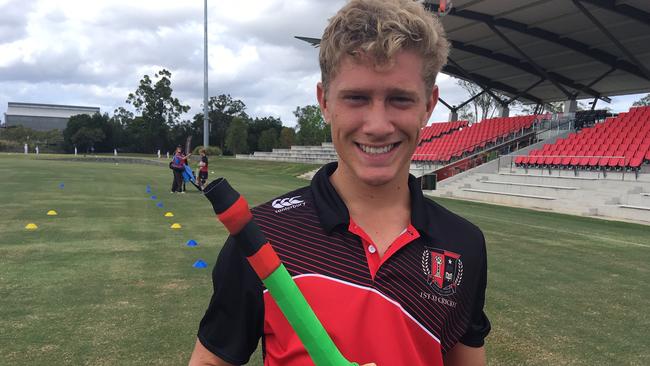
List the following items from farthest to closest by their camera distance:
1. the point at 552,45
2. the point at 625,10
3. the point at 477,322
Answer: the point at 552,45 < the point at 625,10 < the point at 477,322

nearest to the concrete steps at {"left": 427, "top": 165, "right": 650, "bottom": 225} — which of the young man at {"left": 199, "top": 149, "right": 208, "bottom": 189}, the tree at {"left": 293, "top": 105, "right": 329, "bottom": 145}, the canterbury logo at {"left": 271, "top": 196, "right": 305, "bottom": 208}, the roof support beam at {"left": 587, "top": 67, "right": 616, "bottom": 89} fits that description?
the roof support beam at {"left": 587, "top": 67, "right": 616, "bottom": 89}

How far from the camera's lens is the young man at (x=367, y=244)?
1.45 meters

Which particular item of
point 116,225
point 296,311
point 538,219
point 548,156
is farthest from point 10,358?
point 548,156

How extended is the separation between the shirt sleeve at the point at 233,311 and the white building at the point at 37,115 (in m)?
145

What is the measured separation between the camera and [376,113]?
1.51 meters

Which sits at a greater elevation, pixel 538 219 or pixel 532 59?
pixel 532 59

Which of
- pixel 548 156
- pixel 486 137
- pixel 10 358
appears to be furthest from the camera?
pixel 486 137

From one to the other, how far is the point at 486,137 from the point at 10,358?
31241 mm

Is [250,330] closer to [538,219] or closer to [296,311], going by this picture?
[296,311]

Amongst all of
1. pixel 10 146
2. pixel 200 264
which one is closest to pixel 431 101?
pixel 200 264

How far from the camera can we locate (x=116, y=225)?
10312 millimetres

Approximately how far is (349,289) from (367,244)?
19cm

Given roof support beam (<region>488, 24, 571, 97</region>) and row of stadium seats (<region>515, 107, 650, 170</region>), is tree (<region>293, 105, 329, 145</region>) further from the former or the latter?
row of stadium seats (<region>515, 107, 650, 170</region>)

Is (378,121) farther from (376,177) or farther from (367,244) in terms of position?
(367,244)
